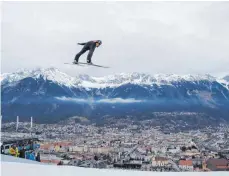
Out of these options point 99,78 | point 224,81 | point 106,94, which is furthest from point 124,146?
point 224,81

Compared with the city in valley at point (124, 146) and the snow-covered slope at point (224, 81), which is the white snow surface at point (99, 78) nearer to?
the snow-covered slope at point (224, 81)

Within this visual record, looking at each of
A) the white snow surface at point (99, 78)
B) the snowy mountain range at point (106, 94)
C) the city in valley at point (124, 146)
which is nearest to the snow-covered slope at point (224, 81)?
the snowy mountain range at point (106, 94)

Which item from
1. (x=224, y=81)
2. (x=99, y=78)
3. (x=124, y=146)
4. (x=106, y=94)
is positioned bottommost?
(x=124, y=146)

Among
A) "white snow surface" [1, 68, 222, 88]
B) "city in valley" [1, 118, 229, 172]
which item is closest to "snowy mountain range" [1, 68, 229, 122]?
"white snow surface" [1, 68, 222, 88]

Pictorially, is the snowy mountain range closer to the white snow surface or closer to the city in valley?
the white snow surface

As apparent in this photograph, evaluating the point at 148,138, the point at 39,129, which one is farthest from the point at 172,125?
the point at 39,129

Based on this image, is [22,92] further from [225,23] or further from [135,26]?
[225,23]

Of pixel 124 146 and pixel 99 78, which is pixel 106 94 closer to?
pixel 99 78
